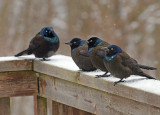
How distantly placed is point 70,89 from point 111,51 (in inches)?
14.1

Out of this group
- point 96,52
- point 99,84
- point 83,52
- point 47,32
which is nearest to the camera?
point 99,84

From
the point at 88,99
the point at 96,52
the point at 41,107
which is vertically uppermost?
the point at 96,52

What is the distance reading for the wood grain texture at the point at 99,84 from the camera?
106 inches

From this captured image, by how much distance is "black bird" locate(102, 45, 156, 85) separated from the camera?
346 centimetres

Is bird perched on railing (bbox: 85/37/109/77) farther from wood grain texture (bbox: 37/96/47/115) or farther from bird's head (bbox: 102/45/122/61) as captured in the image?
wood grain texture (bbox: 37/96/47/115)

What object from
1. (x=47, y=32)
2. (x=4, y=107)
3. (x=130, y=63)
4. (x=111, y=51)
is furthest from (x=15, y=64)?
(x=47, y=32)

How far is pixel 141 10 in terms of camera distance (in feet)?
34.7

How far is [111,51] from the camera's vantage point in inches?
139

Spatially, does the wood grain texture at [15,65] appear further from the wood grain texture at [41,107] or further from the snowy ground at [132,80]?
the wood grain texture at [41,107]

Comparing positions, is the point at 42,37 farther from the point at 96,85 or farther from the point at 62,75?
the point at 96,85

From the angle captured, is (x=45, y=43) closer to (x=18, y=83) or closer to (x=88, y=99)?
(x=18, y=83)

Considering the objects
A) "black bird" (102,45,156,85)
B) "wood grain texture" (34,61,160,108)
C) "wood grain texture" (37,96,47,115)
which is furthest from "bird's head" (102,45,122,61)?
"wood grain texture" (37,96,47,115)

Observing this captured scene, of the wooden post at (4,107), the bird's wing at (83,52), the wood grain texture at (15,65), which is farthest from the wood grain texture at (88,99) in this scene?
the bird's wing at (83,52)

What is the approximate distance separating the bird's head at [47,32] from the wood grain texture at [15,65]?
0.90 metres
